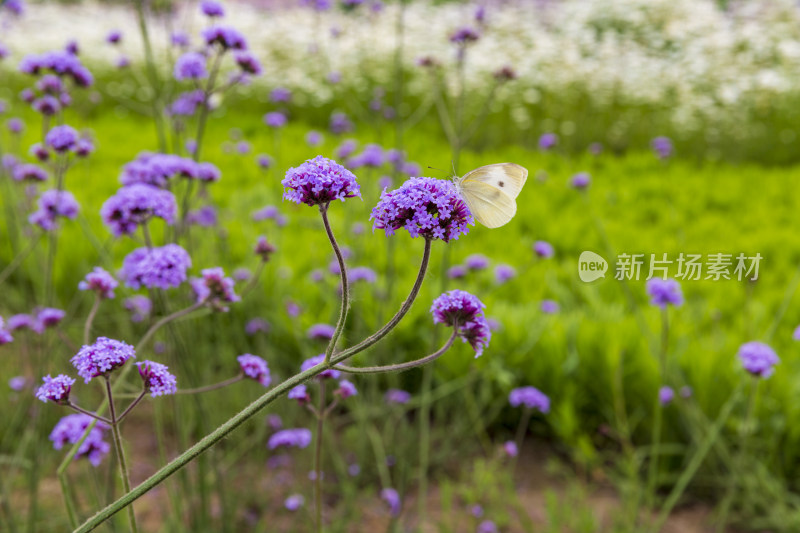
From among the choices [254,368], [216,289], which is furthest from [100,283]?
[254,368]

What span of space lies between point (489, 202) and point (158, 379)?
1.82 ft

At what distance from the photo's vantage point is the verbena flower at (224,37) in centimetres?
197

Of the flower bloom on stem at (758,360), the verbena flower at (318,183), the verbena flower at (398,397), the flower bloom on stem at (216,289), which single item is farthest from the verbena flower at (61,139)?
the flower bloom on stem at (758,360)

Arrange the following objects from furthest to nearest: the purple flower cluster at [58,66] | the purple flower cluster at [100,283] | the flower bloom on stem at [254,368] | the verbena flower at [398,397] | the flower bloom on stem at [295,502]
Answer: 1. the verbena flower at [398,397]
2. the flower bloom on stem at [295,502]
3. the purple flower cluster at [58,66]
4. the purple flower cluster at [100,283]
5. the flower bloom on stem at [254,368]

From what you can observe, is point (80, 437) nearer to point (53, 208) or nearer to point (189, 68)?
point (53, 208)

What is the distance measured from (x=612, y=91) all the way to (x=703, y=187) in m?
2.88

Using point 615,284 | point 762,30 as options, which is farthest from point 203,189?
point 762,30

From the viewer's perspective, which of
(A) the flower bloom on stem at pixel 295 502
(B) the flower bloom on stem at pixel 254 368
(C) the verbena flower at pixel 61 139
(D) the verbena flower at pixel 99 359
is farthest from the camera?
(A) the flower bloom on stem at pixel 295 502

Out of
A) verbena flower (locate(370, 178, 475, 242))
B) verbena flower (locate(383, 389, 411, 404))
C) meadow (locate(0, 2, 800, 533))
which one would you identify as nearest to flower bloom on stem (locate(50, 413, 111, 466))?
meadow (locate(0, 2, 800, 533))

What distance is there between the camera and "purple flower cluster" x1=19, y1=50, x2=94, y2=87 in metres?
2.05

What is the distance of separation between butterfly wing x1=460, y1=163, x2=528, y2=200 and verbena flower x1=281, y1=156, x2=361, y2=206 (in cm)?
25

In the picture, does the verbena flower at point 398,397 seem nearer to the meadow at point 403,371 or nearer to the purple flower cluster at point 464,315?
the meadow at point 403,371

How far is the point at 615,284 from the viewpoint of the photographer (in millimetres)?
3930

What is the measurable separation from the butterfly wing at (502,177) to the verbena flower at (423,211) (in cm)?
19
